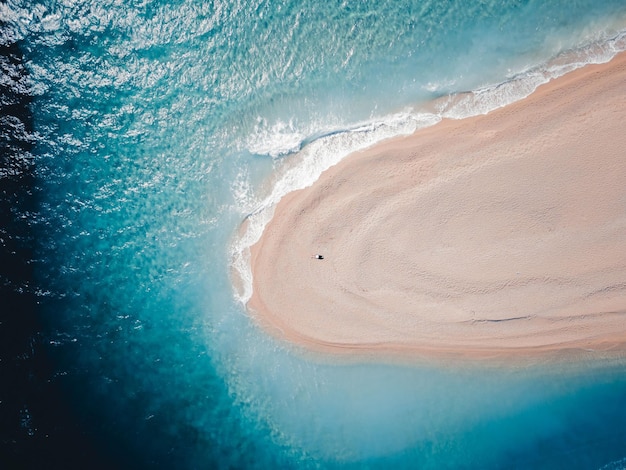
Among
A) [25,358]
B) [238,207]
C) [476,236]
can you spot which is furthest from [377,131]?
[25,358]

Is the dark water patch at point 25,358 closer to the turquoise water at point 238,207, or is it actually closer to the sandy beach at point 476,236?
the turquoise water at point 238,207

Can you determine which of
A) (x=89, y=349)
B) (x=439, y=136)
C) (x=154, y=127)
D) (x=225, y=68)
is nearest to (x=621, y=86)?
(x=439, y=136)

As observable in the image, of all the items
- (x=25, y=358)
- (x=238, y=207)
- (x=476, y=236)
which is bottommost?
(x=476, y=236)

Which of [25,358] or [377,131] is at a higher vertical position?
[377,131]

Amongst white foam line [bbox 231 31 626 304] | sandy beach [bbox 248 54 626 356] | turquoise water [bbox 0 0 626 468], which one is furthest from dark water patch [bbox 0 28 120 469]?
sandy beach [bbox 248 54 626 356]

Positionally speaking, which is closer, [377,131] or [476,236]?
[476,236]

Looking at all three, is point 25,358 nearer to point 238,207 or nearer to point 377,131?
point 238,207
